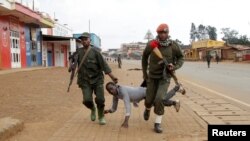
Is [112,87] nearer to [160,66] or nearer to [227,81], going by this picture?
[160,66]

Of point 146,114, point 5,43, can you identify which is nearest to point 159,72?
point 146,114

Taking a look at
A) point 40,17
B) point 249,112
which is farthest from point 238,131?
point 40,17

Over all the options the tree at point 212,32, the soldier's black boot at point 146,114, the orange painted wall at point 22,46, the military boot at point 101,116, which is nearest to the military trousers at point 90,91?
the military boot at point 101,116

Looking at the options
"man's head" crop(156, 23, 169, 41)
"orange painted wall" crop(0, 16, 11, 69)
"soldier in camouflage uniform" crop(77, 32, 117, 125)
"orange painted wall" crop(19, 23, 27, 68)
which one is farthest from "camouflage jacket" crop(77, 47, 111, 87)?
"orange painted wall" crop(19, 23, 27, 68)

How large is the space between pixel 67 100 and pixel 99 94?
468 cm

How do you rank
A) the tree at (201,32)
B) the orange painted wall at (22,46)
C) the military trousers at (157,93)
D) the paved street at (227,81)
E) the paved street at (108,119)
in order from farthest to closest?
the tree at (201,32) < the orange painted wall at (22,46) < the paved street at (227,81) < the military trousers at (157,93) < the paved street at (108,119)

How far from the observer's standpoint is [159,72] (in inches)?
309

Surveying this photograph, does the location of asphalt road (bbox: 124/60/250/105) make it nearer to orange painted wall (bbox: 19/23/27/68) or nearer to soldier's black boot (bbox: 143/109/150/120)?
soldier's black boot (bbox: 143/109/150/120)

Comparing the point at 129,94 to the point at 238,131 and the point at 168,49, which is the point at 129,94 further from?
the point at 238,131

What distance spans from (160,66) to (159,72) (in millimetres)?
110

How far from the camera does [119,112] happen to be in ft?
33.2

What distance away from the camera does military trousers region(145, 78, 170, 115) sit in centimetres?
777

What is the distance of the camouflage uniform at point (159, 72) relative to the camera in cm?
778

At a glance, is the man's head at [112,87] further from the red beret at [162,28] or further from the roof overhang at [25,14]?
the roof overhang at [25,14]
